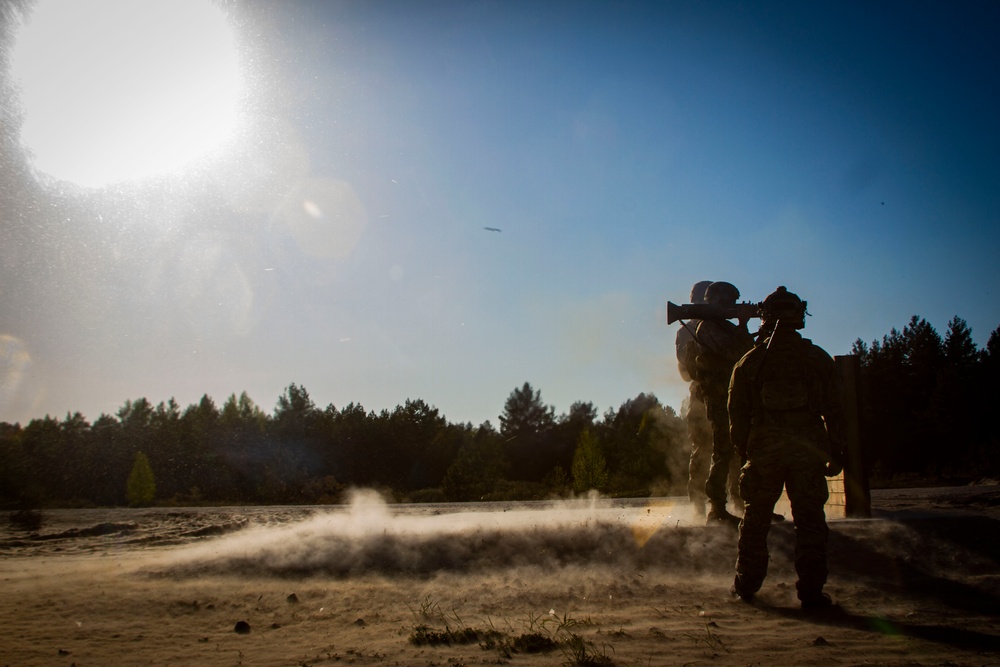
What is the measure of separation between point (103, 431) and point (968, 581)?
49.4 meters

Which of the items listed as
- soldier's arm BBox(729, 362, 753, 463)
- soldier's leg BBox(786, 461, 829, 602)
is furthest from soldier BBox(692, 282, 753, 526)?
soldier's leg BBox(786, 461, 829, 602)

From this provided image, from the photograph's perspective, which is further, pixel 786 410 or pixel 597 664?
pixel 786 410

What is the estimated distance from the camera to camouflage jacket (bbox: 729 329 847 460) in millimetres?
7086

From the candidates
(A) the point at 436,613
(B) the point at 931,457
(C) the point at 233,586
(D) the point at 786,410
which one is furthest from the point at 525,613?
(B) the point at 931,457

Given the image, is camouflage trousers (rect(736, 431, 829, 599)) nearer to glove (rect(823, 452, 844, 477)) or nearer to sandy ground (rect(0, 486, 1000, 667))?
glove (rect(823, 452, 844, 477))

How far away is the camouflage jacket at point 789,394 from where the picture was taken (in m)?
7.09

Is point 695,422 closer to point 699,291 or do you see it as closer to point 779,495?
point 699,291

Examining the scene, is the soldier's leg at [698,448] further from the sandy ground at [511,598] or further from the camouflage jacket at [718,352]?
the camouflage jacket at [718,352]

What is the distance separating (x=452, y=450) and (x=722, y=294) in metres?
36.7

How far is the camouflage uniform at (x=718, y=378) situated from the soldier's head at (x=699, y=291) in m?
0.57

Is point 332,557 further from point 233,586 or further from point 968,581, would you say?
point 968,581

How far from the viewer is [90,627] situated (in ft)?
21.7

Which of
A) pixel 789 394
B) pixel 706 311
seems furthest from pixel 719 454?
pixel 789 394

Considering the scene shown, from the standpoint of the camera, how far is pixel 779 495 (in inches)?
270
